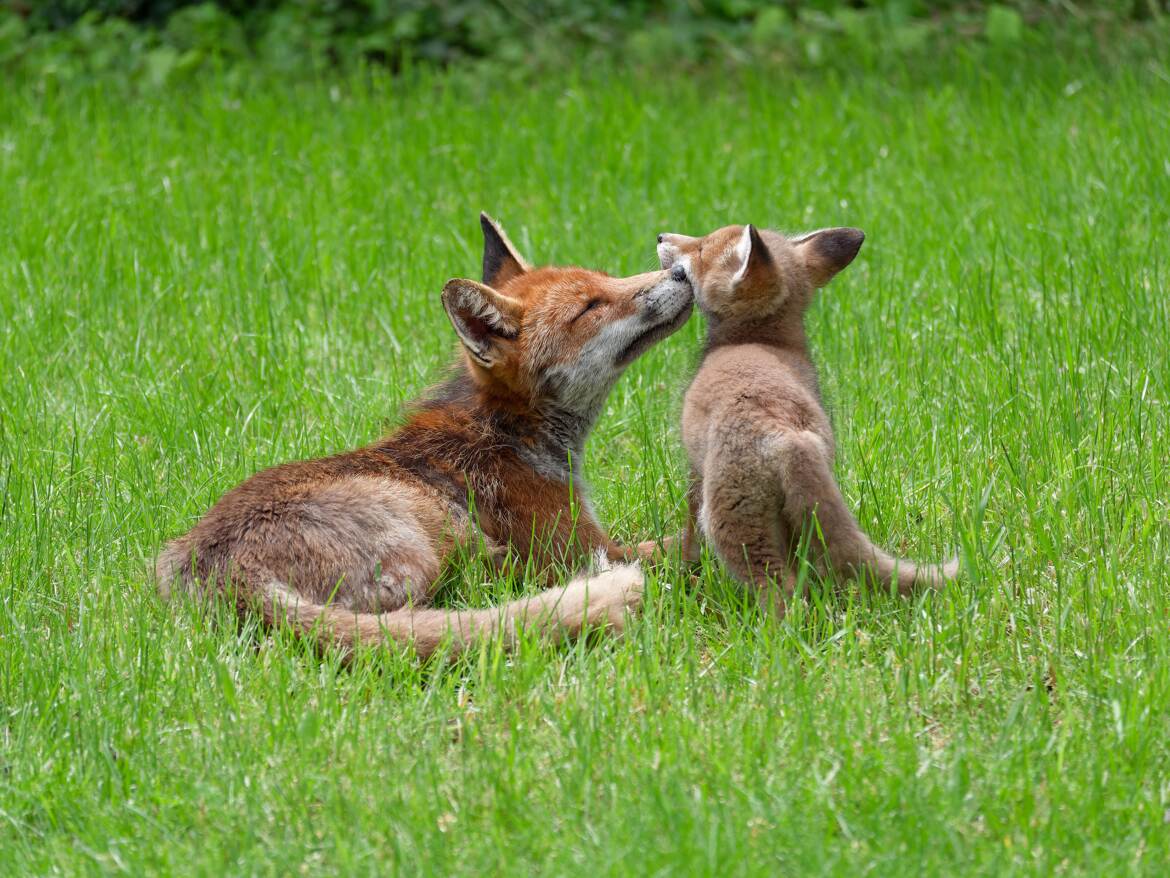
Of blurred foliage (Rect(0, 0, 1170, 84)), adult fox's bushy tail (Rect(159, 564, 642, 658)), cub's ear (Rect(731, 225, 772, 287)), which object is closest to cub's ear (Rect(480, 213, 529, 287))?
cub's ear (Rect(731, 225, 772, 287))

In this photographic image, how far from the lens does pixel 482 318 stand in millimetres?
5188

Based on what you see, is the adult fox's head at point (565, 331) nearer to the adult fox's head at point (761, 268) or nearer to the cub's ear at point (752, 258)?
the adult fox's head at point (761, 268)

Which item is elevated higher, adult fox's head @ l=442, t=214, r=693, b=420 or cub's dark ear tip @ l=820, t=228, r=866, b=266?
cub's dark ear tip @ l=820, t=228, r=866, b=266

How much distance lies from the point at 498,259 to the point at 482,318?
0.67 meters

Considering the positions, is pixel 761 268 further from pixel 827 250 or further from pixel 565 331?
pixel 565 331

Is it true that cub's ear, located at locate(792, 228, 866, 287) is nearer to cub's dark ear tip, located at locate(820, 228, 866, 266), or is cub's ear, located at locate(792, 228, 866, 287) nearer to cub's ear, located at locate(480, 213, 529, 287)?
cub's dark ear tip, located at locate(820, 228, 866, 266)

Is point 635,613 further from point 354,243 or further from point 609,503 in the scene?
point 354,243

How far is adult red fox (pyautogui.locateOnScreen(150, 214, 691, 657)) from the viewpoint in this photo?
4473 millimetres

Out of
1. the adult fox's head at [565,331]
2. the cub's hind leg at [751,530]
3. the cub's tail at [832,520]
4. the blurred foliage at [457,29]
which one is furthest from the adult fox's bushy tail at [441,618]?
the blurred foliage at [457,29]

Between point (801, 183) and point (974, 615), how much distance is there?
4978mm

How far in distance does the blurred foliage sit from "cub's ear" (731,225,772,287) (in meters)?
7.95

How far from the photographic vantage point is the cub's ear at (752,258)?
4.61 meters

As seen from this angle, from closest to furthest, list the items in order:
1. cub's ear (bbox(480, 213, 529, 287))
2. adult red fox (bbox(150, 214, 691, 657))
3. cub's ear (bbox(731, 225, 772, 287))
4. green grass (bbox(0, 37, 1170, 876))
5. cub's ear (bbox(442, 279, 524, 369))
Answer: green grass (bbox(0, 37, 1170, 876)), adult red fox (bbox(150, 214, 691, 657)), cub's ear (bbox(731, 225, 772, 287)), cub's ear (bbox(442, 279, 524, 369)), cub's ear (bbox(480, 213, 529, 287))

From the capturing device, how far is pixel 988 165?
9.22 meters
